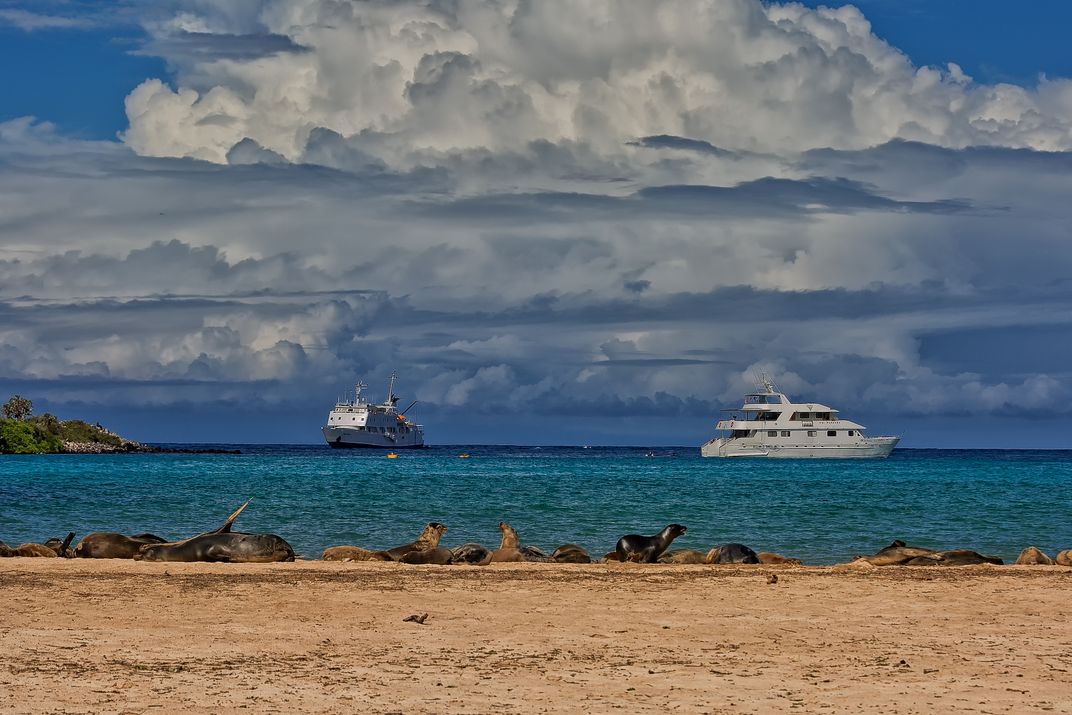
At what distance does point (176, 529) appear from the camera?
33.3m

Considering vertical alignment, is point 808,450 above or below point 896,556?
above

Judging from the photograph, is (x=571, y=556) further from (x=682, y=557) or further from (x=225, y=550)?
(x=225, y=550)

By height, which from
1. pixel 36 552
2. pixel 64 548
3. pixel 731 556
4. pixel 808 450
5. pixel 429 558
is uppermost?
pixel 808 450

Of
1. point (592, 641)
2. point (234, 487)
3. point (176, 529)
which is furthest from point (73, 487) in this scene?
point (592, 641)

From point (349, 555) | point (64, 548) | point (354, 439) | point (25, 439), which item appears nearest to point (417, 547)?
point (349, 555)

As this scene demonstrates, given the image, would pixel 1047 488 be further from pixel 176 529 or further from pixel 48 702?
pixel 48 702

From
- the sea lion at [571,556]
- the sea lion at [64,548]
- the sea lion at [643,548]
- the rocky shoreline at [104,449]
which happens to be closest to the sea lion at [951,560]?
the sea lion at [643,548]

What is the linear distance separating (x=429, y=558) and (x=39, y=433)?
130m

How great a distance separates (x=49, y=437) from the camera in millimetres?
143250

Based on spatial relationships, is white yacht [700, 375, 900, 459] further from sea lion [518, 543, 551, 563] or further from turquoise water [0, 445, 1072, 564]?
sea lion [518, 543, 551, 563]

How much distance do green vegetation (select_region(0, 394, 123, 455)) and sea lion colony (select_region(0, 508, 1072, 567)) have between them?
121 metres

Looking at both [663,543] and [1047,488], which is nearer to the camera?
[663,543]

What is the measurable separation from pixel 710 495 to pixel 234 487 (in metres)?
21.0

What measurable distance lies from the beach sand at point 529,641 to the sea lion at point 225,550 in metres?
1.63
